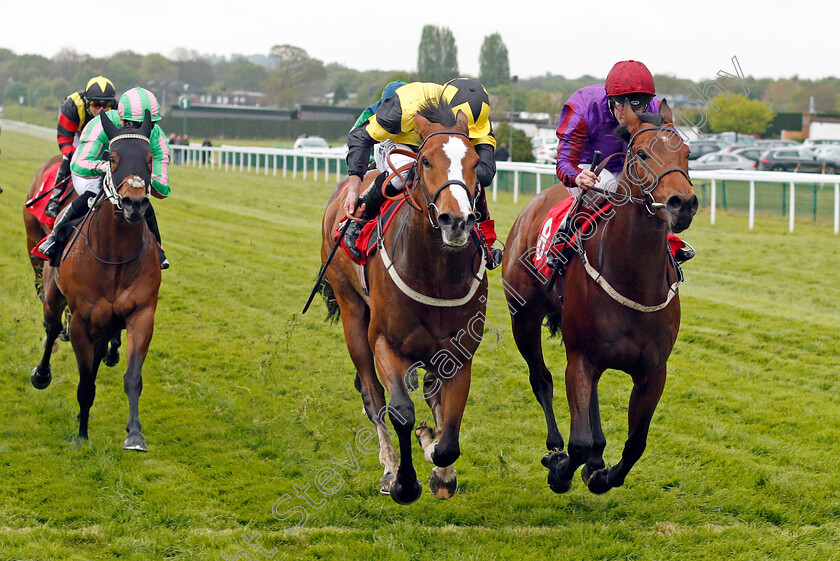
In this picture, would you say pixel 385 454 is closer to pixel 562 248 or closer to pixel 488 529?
pixel 488 529

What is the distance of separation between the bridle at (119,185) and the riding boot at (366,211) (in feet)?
3.94

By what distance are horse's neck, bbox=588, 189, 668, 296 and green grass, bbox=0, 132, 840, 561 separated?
47.2 inches

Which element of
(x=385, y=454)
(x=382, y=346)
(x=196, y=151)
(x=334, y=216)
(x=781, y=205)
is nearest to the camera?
(x=382, y=346)

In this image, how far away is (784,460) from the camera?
16.9ft

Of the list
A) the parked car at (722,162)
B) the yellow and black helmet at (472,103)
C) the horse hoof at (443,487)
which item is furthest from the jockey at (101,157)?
the parked car at (722,162)

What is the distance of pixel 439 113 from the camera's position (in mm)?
3982

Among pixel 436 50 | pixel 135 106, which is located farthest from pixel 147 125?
pixel 436 50

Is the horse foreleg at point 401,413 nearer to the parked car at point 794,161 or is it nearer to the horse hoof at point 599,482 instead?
the horse hoof at point 599,482

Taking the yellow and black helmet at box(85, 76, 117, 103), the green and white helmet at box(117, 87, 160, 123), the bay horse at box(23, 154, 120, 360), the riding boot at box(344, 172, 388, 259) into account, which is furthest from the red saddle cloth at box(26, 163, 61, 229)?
the riding boot at box(344, 172, 388, 259)

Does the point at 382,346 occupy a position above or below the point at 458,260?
below

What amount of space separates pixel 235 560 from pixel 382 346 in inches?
46.0

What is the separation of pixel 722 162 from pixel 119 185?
2632 cm

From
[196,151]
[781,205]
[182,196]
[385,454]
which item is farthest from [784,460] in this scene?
[196,151]

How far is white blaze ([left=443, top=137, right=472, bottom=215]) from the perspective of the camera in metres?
3.50
